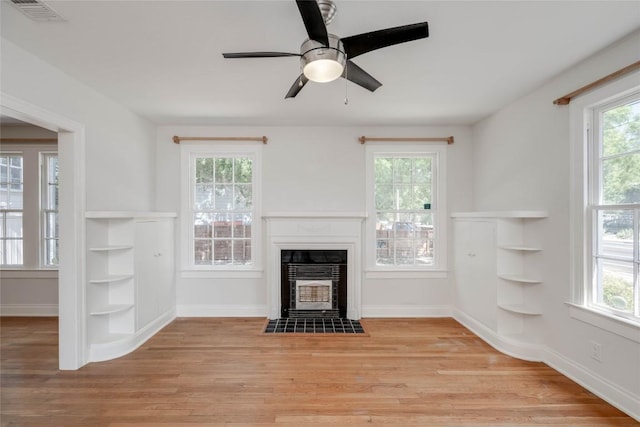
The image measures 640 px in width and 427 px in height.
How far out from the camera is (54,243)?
4.08 meters

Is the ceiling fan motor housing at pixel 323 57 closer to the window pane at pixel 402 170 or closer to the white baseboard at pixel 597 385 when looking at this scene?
the window pane at pixel 402 170

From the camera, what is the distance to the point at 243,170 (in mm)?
4043

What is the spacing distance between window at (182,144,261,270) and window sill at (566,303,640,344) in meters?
3.36

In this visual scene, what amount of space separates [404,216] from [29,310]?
201 inches

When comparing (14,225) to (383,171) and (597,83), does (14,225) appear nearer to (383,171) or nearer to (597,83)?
(383,171)

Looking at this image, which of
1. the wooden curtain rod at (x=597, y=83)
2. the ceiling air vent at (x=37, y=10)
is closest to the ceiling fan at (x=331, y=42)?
the ceiling air vent at (x=37, y=10)

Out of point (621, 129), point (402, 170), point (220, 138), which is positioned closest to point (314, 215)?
point (402, 170)

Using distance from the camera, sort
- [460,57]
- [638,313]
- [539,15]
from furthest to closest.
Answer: [460,57] → [638,313] → [539,15]

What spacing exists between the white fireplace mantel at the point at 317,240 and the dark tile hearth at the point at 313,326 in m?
0.16

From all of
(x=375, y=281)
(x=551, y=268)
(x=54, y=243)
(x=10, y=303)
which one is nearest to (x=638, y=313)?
(x=551, y=268)

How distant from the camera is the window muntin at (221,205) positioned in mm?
4047

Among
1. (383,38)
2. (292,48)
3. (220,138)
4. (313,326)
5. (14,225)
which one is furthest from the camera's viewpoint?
(14,225)

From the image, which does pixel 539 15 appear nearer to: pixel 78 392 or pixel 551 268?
pixel 551 268

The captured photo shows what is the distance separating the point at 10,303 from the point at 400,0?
18.3ft
